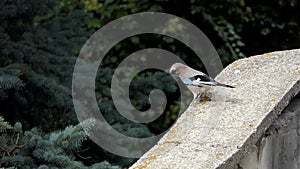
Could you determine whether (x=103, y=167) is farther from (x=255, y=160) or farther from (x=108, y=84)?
(x=108, y=84)

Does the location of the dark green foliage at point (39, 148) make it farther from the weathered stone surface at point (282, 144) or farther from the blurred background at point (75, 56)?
the weathered stone surface at point (282, 144)

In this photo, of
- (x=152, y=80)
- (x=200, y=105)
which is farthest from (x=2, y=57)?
(x=200, y=105)

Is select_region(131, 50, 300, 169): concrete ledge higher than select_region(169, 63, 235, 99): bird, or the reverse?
select_region(169, 63, 235, 99): bird

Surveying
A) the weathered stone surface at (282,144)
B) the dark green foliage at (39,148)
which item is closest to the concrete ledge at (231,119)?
the weathered stone surface at (282,144)

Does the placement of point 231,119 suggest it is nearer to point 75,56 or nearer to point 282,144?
point 282,144

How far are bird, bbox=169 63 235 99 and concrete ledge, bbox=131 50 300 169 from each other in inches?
2.0

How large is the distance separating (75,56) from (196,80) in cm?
181

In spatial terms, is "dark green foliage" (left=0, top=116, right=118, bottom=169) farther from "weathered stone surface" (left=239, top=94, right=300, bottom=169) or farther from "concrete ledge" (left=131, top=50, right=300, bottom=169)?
"weathered stone surface" (left=239, top=94, right=300, bottom=169)

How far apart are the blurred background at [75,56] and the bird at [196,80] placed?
1.83 ft

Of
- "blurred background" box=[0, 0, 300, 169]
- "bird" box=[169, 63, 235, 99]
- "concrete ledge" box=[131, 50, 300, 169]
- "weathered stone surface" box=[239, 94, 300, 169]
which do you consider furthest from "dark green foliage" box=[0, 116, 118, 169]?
"weathered stone surface" box=[239, 94, 300, 169]

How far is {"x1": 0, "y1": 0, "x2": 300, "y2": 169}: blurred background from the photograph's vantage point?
280 centimetres

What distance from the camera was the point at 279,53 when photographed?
103 inches

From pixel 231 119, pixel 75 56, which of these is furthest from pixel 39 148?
pixel 75 56

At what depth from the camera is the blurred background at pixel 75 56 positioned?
2.80 m
